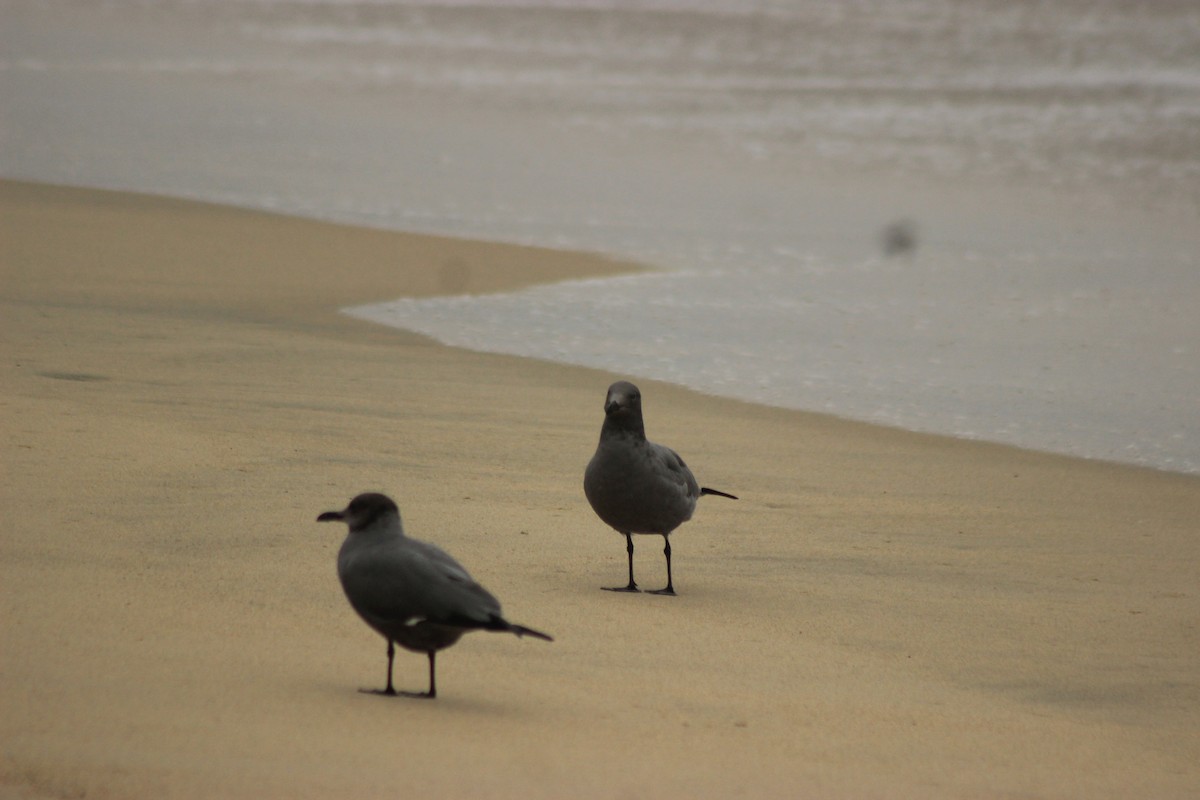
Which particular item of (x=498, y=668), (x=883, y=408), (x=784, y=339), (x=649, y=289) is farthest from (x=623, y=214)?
(x=498, y=668)

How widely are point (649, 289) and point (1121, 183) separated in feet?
30.8

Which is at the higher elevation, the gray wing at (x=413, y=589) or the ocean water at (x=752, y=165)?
the ocean water at (x=752, y=165)

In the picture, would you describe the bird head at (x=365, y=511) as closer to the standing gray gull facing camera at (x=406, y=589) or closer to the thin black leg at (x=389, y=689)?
the standing gray gull facing camera at (x=406, y=589)

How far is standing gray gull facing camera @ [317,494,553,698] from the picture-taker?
4.68 meters

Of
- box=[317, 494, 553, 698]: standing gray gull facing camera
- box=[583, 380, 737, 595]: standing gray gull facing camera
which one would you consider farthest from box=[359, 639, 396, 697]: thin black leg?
box=[583, 380, 737, 595]: standing gray gull facing camera

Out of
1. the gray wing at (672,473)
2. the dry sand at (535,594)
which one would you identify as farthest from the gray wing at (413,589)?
the gray wing at (672,473)

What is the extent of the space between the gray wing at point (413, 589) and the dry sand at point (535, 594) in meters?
0.29

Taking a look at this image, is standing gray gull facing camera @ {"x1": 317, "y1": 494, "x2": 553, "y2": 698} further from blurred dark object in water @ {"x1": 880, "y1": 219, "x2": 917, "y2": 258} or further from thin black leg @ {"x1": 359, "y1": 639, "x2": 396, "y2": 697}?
blurred dark object in water @ {"x1": 880, "y1": 219, "x2": 917, "y2": 258}

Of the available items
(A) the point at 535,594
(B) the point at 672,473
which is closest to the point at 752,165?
(B) the point at 672,473

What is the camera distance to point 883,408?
10.8 m

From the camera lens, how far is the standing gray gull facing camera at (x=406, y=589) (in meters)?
4.68

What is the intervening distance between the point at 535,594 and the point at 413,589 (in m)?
1.71

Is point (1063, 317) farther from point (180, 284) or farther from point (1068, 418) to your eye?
point (180, 284)

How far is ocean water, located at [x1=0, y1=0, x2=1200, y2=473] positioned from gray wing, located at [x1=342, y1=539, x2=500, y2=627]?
19.5 ft
